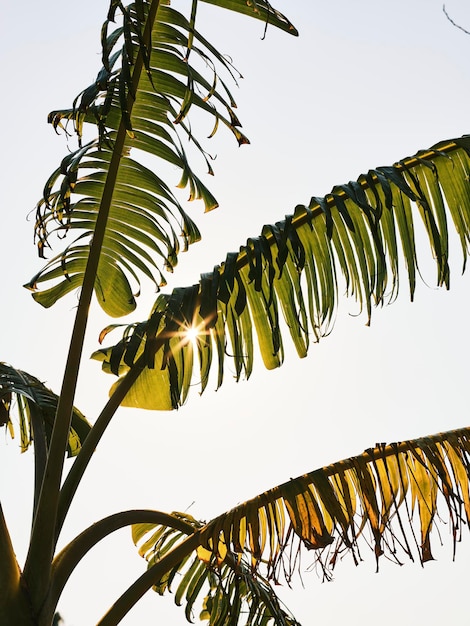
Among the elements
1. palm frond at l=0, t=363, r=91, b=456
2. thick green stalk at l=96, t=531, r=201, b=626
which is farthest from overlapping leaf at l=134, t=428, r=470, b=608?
palm frond at l=0, t=363, r=91, b=456

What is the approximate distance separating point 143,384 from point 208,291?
0.76 meters

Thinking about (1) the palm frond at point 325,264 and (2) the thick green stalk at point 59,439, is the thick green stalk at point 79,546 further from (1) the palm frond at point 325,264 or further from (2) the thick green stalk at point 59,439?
(1) the palm frond at point 325,264

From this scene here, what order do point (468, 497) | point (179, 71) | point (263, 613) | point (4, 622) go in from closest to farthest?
point (4, 622) → point (468, 497) → point (179, 71) → point (263, 613)

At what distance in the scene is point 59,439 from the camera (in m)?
2.09

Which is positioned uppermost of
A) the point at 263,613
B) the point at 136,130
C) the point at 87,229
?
the point at 136,130

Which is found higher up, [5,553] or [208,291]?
[208,291]

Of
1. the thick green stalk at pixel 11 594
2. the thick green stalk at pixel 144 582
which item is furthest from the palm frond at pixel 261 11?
the thick green stalk at pixel 11 594

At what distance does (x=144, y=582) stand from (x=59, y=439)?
0.49m

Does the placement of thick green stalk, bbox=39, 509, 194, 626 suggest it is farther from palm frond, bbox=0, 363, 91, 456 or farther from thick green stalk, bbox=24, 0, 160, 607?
palm frond, bbox=0, 363, 91, 456

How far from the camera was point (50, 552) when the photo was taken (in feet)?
6.49

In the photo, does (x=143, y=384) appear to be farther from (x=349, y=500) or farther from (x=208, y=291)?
(x=349, y=500)

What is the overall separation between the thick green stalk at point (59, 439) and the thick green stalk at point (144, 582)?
23 cm

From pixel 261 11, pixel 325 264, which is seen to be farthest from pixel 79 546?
pixel 261 11

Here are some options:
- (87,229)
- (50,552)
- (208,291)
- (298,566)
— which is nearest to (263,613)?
(298,566)
